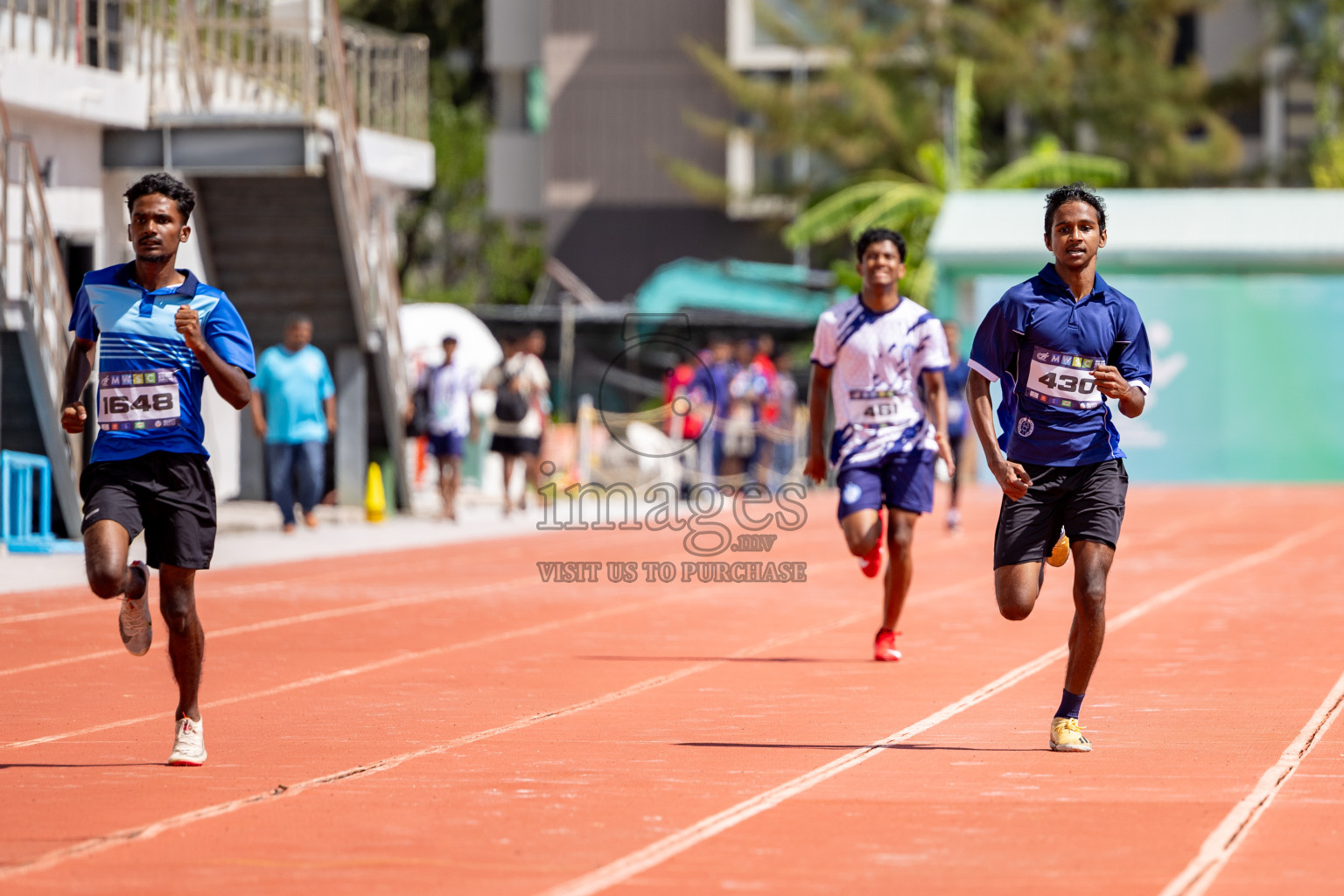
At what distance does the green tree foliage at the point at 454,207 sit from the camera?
2180 inches

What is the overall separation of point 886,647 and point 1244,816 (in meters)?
4.70

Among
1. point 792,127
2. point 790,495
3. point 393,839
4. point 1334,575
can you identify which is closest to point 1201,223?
point 790,495

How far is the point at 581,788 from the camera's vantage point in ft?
24.6

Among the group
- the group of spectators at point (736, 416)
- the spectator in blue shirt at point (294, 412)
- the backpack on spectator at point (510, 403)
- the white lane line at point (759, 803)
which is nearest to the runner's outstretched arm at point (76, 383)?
the white lane line at point (759, 803)

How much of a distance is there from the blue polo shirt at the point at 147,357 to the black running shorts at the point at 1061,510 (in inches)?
115

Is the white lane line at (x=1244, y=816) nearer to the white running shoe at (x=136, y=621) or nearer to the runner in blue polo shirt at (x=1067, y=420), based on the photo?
the runner in blue polo shirt at (x=1067, y=420)

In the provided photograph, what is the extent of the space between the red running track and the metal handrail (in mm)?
7608

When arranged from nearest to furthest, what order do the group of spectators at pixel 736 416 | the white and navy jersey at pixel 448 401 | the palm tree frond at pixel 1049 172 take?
the white and navy jersey at pixel 448 401, the group of spectators at pixel 736 416, the palm tree frond at pixel 1049 172

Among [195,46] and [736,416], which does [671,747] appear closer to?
[195,46]

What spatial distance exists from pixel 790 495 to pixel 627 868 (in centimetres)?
2307

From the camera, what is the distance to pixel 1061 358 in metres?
8.18

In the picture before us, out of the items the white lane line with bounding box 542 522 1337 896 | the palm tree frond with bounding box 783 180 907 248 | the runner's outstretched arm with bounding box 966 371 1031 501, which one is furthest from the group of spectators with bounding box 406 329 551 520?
the palm tree frond with bounding box 783 180 907 248

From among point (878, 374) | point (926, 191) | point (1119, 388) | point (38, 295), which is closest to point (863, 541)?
point (878, 374)

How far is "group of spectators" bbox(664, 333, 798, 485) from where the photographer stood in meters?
28.0
